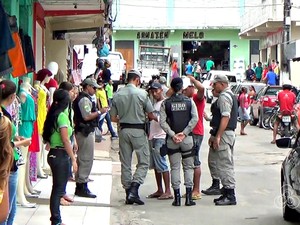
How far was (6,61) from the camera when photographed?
8.45 metres

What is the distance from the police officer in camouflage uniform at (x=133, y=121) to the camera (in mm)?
9914

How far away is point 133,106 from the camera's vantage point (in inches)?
390

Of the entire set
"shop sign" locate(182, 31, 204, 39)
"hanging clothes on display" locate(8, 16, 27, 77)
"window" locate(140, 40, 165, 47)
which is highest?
"shop sign" locate(182, 31, 204, 39)

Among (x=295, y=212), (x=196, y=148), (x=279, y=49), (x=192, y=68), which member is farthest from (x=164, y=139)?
(x=192, y=68)

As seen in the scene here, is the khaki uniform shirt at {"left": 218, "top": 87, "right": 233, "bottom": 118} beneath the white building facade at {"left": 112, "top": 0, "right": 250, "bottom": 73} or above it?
beneath

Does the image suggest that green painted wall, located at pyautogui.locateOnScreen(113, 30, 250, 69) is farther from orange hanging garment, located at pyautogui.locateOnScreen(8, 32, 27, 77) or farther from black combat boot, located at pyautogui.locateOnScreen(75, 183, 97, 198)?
orange hanging garment, located at pyautogui.locateOnScreen(8, 32, 27, 77)

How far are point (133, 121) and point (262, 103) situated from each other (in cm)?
1357

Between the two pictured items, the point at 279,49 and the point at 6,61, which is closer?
the point at 6,61

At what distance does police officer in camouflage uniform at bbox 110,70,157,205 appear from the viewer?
991 cm

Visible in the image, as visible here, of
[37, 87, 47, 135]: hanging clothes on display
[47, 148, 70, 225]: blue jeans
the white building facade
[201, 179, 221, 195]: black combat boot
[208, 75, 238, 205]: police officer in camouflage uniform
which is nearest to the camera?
[47, 148, 70, 225]: blue jeans

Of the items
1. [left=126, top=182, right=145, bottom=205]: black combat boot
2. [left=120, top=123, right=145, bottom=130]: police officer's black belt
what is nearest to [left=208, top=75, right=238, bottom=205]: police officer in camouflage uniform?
[left=120, top=123, right=145, bottom=130]: police officer's black belt

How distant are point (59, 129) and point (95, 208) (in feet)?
7.41

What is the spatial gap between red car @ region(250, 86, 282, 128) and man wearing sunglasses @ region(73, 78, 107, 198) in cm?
1323

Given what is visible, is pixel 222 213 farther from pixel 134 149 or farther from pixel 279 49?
pixel 279 49
